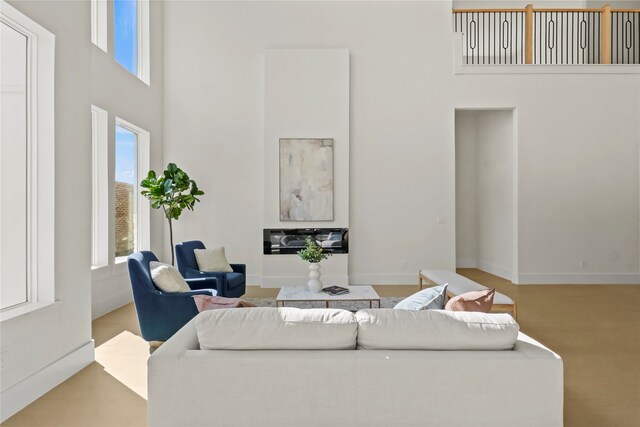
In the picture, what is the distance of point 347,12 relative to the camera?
23.5 ft

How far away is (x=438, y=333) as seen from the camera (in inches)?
75.8

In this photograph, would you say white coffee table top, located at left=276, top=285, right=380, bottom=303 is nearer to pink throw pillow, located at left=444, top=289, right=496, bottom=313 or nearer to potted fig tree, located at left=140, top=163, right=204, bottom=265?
pink throw pillow, located at left=444, top=289, right=496, bottom=313

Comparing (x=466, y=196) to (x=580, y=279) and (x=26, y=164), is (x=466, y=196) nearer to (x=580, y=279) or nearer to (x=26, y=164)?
(x=580, y=279)

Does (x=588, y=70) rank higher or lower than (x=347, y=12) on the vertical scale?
lower

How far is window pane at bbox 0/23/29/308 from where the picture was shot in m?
2.84

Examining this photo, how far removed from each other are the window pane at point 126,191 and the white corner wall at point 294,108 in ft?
6.71

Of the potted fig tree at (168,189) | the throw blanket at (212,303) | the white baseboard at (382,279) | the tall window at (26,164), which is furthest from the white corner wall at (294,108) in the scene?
the throw blanket at (212,303)

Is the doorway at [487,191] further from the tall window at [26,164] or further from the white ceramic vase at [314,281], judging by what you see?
the tall window at [26,164]

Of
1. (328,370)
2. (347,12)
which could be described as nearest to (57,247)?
(328,370)

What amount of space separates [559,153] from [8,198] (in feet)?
25.4

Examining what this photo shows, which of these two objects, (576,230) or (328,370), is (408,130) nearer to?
(576,230)

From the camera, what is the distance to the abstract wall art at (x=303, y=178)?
6918mm

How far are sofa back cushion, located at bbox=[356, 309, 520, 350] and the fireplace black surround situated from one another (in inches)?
196

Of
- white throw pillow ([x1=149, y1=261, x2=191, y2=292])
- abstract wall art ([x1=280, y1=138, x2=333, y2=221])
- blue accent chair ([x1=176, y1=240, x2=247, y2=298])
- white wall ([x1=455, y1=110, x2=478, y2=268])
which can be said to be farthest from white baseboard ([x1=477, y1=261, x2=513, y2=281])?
white throw pillow ([x1=149, y1=261, x2=191, y2=292])
